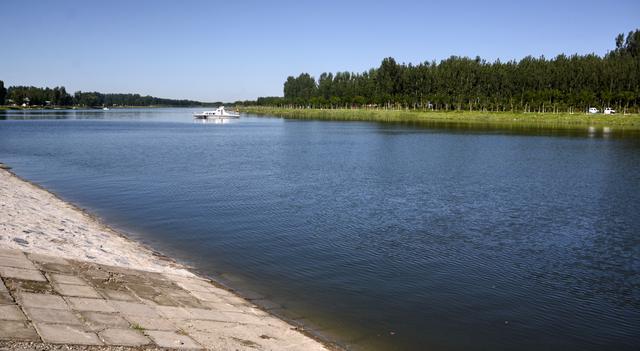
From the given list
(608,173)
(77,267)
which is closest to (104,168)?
(77,267)

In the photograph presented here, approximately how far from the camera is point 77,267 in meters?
13.1

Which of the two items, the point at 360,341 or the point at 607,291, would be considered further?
the point at 607,291

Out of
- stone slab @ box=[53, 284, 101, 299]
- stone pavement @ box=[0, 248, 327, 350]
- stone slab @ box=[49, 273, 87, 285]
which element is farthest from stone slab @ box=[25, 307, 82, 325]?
stone slab @ box=[49, 273, 87, 285]

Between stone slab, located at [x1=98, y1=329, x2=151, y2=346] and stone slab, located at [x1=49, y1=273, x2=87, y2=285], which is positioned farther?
stone slab, located at [x1=49, y1=273, x2=87, y2=285]

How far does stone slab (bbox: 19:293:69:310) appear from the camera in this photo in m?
9.79

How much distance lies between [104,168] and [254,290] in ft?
101

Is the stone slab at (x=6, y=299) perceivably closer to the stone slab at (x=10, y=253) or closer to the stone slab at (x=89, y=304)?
the stone slab at (x=89, y=304)

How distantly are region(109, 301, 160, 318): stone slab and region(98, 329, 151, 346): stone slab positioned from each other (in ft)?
3.33

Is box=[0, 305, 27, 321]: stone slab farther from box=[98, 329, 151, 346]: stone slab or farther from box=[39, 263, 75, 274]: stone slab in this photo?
box=[39, 263, 75, 274]: stone slab

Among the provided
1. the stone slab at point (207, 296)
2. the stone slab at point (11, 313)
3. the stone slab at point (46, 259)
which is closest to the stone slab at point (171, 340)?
the stone slab at point (11, 313)

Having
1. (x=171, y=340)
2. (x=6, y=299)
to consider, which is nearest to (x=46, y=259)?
(x=6, y=299)

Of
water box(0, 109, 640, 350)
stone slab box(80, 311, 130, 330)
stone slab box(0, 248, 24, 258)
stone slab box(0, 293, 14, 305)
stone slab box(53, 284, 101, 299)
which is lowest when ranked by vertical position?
water box(0, 109, 640, 350)

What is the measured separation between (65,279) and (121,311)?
2129 millimetres

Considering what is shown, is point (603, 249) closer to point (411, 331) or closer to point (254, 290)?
point (411, 331)
